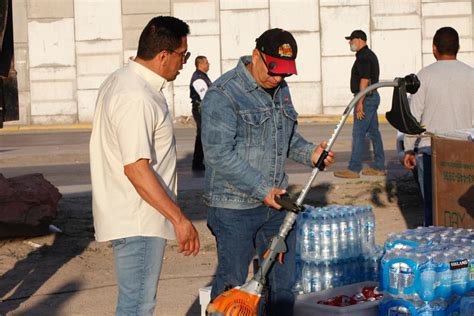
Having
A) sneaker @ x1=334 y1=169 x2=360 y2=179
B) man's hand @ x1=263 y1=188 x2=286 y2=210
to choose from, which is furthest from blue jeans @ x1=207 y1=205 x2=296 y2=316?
sneaker @ x1=334 y1=169 x2=360 y2=179

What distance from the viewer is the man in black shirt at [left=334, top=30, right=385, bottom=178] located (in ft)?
49.1

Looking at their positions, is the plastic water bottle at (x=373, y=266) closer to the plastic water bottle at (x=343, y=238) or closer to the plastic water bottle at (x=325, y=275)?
the plastic water bottle at (x=343, y=238)

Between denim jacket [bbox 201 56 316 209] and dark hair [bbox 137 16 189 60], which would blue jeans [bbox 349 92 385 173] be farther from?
dark hair [bbox 137 16 189 60]

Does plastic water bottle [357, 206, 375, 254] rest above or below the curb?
below

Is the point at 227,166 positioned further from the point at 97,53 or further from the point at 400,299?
the point at 97,53

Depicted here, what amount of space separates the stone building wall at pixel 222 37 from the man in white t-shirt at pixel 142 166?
22.8m

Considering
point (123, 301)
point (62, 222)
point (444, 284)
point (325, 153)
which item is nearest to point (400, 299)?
point (444, 284)

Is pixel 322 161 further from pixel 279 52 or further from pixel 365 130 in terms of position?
pixel 365 130

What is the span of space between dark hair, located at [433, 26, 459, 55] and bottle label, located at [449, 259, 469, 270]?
2.84m

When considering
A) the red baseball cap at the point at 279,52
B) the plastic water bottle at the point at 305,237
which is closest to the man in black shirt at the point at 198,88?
the plastic water bottle at the point at 305,237

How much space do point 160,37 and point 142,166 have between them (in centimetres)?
73

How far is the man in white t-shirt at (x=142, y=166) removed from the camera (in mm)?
5590

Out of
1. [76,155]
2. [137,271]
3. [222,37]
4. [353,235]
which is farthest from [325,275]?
[222,37]

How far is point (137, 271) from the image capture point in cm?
575
